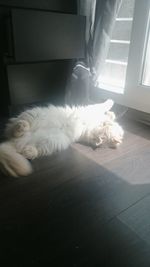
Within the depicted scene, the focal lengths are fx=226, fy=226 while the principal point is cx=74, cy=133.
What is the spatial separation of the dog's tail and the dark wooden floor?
0.10 ft

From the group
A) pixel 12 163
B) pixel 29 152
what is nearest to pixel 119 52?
pixel 29 152

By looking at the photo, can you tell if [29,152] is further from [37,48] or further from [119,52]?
[119,52]

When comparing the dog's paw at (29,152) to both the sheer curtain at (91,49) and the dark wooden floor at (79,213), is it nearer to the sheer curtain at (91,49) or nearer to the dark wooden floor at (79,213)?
the dark wooden floor at (79,213)

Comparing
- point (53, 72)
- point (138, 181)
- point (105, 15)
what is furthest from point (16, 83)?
point (138, 181)

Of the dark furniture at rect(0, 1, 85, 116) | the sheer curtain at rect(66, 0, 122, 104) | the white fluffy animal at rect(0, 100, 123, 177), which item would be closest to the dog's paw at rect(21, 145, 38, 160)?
the white fluffy animal at rect(0, 100, 123, 177)

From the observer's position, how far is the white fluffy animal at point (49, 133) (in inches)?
39.2

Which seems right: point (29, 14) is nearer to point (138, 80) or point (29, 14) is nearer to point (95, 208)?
point (138, 80)

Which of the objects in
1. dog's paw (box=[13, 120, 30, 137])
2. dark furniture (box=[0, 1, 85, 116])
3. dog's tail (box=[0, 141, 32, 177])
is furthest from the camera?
dark furniture (box=[0, 1, 85, 116])

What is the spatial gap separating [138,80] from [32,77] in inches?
29.1

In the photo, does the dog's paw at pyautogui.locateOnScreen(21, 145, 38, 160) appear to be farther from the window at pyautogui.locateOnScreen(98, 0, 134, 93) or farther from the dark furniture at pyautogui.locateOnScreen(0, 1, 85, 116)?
the window at pyautogui.locateOnScreen(98, 0, 134, 93)

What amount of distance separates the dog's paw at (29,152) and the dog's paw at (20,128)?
0.09 metres

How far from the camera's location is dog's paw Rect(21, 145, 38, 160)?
107cm

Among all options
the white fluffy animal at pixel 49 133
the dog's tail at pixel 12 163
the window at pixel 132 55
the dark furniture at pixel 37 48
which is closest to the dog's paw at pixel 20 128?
the white fluffy animal at pixel 49 133

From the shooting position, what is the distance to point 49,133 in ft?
3.82
